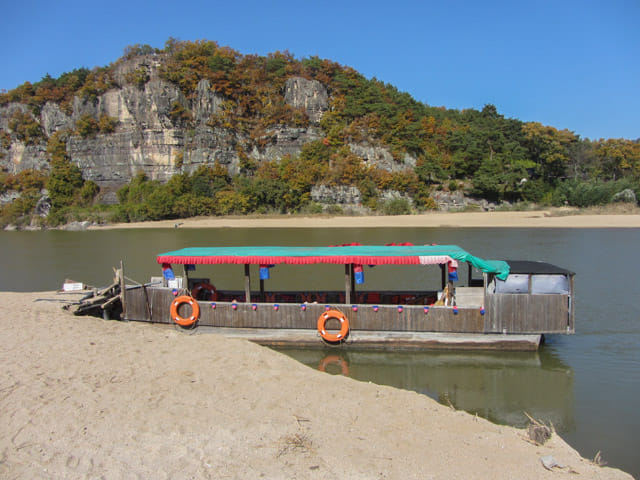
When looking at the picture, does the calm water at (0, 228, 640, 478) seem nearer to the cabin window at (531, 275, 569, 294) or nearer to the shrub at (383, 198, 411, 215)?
the cabin window at (531, 275, 569, 294)

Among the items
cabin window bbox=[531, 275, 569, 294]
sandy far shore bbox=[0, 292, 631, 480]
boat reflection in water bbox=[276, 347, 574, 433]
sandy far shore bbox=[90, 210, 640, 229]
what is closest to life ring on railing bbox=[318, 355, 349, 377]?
boat reflection in water bbox=[276, 347, 574, 433]

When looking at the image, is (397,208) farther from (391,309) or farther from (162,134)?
(391,309)

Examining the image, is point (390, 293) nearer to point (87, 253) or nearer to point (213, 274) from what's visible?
point (213, 274)

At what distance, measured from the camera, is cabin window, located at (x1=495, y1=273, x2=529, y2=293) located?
522 inches

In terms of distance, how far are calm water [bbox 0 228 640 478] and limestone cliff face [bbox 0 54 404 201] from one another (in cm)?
4755

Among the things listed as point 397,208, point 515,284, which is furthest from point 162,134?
point 515,284

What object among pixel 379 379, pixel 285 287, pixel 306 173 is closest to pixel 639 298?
pixel 379 379

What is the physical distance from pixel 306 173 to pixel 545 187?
36.9 m

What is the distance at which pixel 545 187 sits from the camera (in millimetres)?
70688

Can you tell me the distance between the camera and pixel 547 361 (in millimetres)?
13500

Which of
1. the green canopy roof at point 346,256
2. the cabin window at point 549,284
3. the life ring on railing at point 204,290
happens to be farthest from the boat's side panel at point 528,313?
the life ring on railing at point 204,290

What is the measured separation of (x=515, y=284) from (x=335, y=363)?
5.69 m

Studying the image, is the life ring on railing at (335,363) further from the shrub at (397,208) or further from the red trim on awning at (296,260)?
the shrub at (397,208)

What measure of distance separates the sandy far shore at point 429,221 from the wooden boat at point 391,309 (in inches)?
1623
